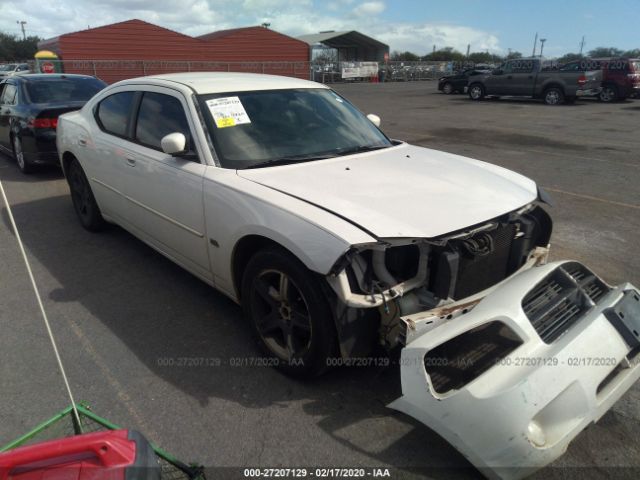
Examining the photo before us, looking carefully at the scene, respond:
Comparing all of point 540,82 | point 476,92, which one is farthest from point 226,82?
point 476,92

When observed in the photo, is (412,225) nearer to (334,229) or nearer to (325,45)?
(334,229)

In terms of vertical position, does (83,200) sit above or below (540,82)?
below

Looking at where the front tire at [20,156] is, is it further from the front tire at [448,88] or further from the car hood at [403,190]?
the front tire at [448,88]

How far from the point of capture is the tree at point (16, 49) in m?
70.4

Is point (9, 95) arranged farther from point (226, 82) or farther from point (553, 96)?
point (553, 96)

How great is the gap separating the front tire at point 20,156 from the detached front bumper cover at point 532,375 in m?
7.90

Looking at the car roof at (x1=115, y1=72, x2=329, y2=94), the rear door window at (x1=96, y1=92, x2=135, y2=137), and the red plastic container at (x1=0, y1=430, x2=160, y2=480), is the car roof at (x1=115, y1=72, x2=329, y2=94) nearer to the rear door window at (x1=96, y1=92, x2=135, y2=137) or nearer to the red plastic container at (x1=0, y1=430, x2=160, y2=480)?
the rear door window at (x1=96, y1=92, x2=135, y2=137)

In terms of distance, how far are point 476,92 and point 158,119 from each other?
71.0 ft

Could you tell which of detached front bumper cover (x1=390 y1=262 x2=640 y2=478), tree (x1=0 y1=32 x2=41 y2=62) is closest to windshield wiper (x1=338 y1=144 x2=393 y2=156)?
detached front bumper cover (x1=390 y1=262 x2=640 y2=478)

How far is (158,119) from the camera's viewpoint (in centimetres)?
379

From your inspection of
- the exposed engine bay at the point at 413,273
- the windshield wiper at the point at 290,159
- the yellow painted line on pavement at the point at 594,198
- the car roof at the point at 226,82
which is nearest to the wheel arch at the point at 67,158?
the car roof at the point at 226,82

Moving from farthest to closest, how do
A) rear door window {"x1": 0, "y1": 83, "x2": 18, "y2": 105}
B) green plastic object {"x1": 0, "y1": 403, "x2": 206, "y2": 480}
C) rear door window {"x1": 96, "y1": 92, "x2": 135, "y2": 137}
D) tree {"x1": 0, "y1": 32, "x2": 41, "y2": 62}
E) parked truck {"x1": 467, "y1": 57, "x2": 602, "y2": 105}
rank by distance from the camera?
tree {"x1": 0, "y1": 32, "x2": 41, "y2": 62} → parked truck {"x1": 467, "y1": 57, "x2": 602, "y2": 105} → rear door window {"x1": 0, "y1": 83, "x2": 18, "y2": 105} → rear door window {"x1": 96, "y1": 92, "x2": 135, "y2": 137} → green plastic object {"x1": 0, "y1": 403, "x2": 206, "y2": 480}

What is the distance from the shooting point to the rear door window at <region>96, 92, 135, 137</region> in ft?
13.9

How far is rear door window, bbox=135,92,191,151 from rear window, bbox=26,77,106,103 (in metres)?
4.88
